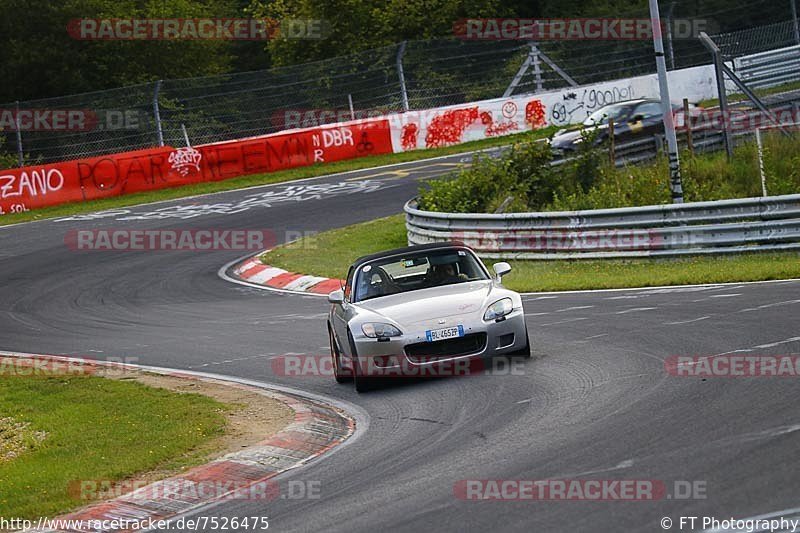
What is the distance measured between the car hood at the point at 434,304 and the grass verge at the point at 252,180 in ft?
67.3

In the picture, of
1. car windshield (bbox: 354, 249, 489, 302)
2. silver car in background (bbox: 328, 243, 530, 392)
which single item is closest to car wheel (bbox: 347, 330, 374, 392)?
silver car in background (bbox: 328, 243, 530, 392)

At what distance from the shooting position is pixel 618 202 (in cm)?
2095

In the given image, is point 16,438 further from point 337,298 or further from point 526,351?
point 526,351

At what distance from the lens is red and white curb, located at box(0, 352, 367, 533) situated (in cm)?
788

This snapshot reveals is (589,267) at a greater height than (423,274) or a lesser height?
lesser

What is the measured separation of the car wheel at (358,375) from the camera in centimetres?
Answer: 1131

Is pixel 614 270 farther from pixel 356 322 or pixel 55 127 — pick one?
pixel 55 127

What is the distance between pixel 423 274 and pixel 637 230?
7.33m

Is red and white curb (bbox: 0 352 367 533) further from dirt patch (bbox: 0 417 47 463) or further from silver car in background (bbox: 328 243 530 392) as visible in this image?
dirt patch (bbox: 0 417 47 463)

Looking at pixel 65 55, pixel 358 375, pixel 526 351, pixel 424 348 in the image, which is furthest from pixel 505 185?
pixel 65 55

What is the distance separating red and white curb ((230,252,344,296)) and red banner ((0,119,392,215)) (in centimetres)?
1016

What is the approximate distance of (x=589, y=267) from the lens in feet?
63.7

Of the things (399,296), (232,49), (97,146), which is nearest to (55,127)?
(97,146)

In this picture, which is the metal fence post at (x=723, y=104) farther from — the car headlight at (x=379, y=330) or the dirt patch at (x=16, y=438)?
the dirt patch at (x=16, y=438)
